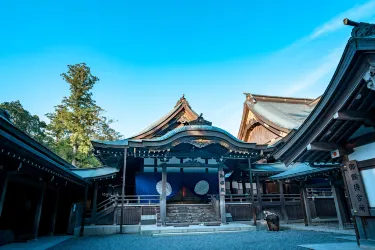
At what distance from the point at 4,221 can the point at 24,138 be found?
119 inches

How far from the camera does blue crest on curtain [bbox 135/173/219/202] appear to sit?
1466 cm

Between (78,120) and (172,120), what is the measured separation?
11476 mm

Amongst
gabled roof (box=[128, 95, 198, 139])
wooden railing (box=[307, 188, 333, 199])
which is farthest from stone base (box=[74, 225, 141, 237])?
wooden railing (box=[307, 188, 333, 199])

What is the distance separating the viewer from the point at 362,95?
4074 mm

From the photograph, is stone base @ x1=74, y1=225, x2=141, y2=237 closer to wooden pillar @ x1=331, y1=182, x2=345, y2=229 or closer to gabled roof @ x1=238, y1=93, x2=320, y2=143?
wooden pillar @ x1=331, y1=182, x2=345, y2=229

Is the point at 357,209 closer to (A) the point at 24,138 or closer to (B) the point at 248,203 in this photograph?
(B) the point at 248,203

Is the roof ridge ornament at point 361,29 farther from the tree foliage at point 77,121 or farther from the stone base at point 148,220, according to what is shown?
the tree foliage at point 77,121

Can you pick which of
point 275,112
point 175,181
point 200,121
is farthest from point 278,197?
point 275,112

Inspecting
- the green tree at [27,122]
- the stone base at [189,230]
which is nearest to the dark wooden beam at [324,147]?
the stone base at [189,230]

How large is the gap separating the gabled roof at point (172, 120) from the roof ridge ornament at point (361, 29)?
14.5 meters

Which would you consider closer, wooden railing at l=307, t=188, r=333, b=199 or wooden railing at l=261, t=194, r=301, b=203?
wooden railing at l=261, t=194, r=301, b=203

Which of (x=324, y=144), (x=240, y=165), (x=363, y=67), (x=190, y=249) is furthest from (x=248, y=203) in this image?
(x=363, y=67)

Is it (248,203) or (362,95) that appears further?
(248,203)

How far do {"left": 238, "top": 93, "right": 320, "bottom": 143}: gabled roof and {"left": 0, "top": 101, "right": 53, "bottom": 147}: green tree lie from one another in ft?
85.0
